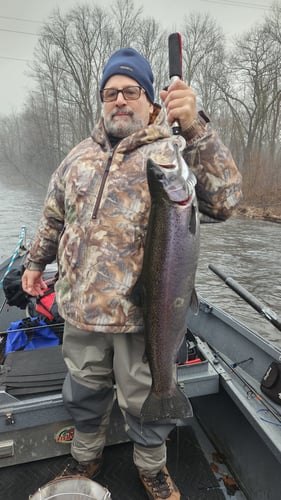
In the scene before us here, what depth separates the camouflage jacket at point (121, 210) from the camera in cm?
189

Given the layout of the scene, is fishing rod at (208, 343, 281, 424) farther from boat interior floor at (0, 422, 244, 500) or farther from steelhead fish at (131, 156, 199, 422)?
steelhead fish at (131, 156, 199, 422)

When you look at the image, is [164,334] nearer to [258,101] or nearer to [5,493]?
[5,493]

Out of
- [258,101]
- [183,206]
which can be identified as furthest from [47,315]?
[258,101]

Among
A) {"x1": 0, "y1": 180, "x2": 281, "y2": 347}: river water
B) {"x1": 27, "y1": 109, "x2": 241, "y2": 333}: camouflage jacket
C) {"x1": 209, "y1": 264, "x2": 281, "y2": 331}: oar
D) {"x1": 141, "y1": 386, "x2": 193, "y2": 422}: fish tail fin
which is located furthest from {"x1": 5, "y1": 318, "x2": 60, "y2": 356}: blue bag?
{"x1": 0, "y1": 180, "x2": 281, "y2": 347}: river water

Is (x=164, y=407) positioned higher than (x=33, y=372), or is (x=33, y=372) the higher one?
(x=164, y=407)

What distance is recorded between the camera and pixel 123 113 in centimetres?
204

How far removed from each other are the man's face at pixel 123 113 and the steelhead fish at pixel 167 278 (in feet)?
1.82

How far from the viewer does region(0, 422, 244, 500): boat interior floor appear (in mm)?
2516

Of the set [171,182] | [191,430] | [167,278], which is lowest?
[191,430]

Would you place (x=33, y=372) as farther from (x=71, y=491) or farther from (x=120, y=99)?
(x=120, y=99)

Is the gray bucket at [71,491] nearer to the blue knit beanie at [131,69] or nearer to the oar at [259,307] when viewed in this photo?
the oar at [259,307]

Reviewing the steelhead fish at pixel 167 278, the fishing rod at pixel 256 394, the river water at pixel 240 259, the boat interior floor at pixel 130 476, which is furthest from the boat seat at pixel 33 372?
the river water at pixel 240 259

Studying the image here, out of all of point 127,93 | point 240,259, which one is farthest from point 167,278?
point 240,259

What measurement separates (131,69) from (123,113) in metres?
0.26
